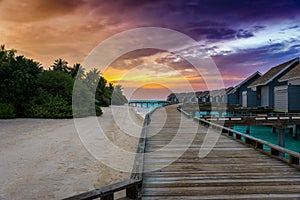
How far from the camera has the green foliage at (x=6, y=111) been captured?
76.7 feet

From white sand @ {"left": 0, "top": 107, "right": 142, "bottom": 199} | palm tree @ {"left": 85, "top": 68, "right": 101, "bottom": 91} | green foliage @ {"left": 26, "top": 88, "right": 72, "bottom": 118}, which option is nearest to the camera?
white sand @ {"left": 0, "top": 107, "right": 142, "bottom": 199}

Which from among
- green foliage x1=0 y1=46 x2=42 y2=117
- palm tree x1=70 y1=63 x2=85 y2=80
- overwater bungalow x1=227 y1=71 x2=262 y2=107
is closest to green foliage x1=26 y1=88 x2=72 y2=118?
green foliage x1=0 y1=46 x2=42 y2=117

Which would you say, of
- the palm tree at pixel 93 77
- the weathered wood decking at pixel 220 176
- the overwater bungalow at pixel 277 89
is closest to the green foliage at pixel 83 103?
the overwater bungalow at pixel 277 89

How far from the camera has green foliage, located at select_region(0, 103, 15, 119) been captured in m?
23.4

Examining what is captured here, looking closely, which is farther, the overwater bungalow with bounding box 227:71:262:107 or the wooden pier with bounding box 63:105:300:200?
the overwater bungalow with bounding box 227:71:262:107

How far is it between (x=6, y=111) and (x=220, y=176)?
23771 millimetres

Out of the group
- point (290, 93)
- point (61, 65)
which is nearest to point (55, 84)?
point (61, 65)

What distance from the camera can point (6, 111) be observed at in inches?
928

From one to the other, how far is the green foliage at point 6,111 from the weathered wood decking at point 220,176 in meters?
20.9

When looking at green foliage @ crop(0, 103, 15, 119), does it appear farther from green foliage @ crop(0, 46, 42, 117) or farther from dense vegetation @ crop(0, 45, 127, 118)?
green foliage @ crop(0, 46, 42, 117)

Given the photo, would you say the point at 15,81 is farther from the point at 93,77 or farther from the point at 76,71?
the point at 93,77

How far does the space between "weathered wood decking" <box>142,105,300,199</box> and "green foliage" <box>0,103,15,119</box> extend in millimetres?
20865

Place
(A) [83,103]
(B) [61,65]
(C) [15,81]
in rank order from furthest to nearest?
(B) [61,65]
(A) [83,103]
(C) [15,81]

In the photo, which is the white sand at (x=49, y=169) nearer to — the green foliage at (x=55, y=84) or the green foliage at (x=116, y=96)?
the green foliage at (x=55, y=84)
